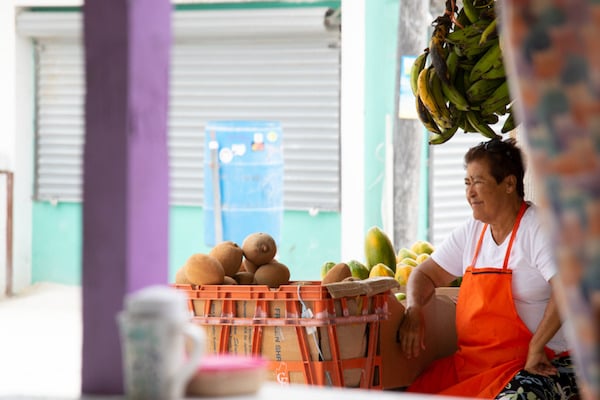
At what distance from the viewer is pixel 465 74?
13.0 ft

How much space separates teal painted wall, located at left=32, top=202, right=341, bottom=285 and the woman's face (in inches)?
218

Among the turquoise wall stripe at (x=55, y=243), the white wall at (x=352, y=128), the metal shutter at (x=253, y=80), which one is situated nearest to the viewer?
the white wall at (x=352, y=128)

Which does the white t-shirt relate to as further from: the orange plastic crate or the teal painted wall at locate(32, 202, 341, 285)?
the teal painted wall at locate(32, 202, 341, 285)

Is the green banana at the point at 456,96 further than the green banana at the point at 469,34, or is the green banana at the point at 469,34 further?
the green banana at the point at 456,96

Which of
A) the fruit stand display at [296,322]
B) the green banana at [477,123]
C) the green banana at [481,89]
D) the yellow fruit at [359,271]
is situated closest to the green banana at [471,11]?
the green banana at [481,89]

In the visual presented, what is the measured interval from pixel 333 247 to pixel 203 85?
2.31 metres

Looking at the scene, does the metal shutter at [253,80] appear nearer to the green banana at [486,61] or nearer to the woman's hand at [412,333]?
the woman's hand at [412,333]

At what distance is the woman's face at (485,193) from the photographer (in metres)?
4.06

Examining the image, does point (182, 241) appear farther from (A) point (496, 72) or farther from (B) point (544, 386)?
(B) point (544, 386)

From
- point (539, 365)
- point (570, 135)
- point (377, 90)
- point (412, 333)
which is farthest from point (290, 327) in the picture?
point (377, 90)

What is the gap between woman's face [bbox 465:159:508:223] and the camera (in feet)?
13.3

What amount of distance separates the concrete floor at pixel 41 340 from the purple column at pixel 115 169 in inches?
135

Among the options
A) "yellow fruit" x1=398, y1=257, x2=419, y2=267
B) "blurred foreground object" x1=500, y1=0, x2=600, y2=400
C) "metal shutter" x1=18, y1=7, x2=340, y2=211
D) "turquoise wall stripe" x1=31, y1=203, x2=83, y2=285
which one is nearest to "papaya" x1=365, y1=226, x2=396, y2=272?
"yellow fruit" x1=398, y1=257, x2=419, y2=267

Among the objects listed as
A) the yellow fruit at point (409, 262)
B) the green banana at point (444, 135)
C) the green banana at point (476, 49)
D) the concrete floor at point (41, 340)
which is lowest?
the concrete floor at point (41, 340)
